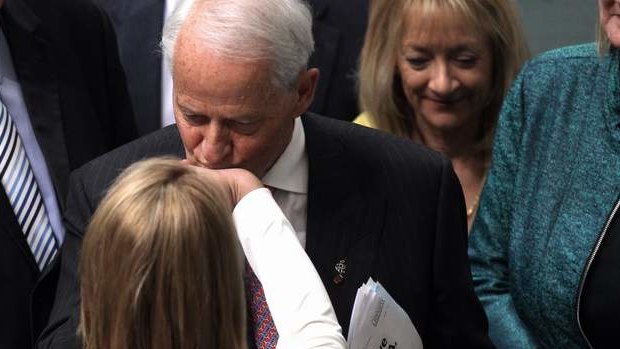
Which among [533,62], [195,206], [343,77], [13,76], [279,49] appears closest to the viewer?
[195,206]

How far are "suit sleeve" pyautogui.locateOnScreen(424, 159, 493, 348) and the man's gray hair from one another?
1.67 feet

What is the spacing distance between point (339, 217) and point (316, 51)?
4.66 ft

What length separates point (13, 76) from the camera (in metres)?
3.59

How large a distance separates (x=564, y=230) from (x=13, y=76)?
1.46 metres

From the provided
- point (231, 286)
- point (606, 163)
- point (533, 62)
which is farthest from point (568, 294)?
A: point (231, 286)

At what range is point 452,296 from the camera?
3.10 m

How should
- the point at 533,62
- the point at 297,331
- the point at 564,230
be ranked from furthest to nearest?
the point at 533,62, the point at 564,230, the point at 297,331

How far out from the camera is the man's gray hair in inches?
112

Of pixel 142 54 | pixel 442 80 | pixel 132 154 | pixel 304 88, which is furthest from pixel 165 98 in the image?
pixel 304 88

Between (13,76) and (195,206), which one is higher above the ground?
(195,206)

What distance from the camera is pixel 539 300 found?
3.12 metres

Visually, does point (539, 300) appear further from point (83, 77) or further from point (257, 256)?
point (83, 77)

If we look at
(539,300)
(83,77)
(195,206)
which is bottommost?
(539,300)

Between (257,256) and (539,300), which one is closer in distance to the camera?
(257,256)
